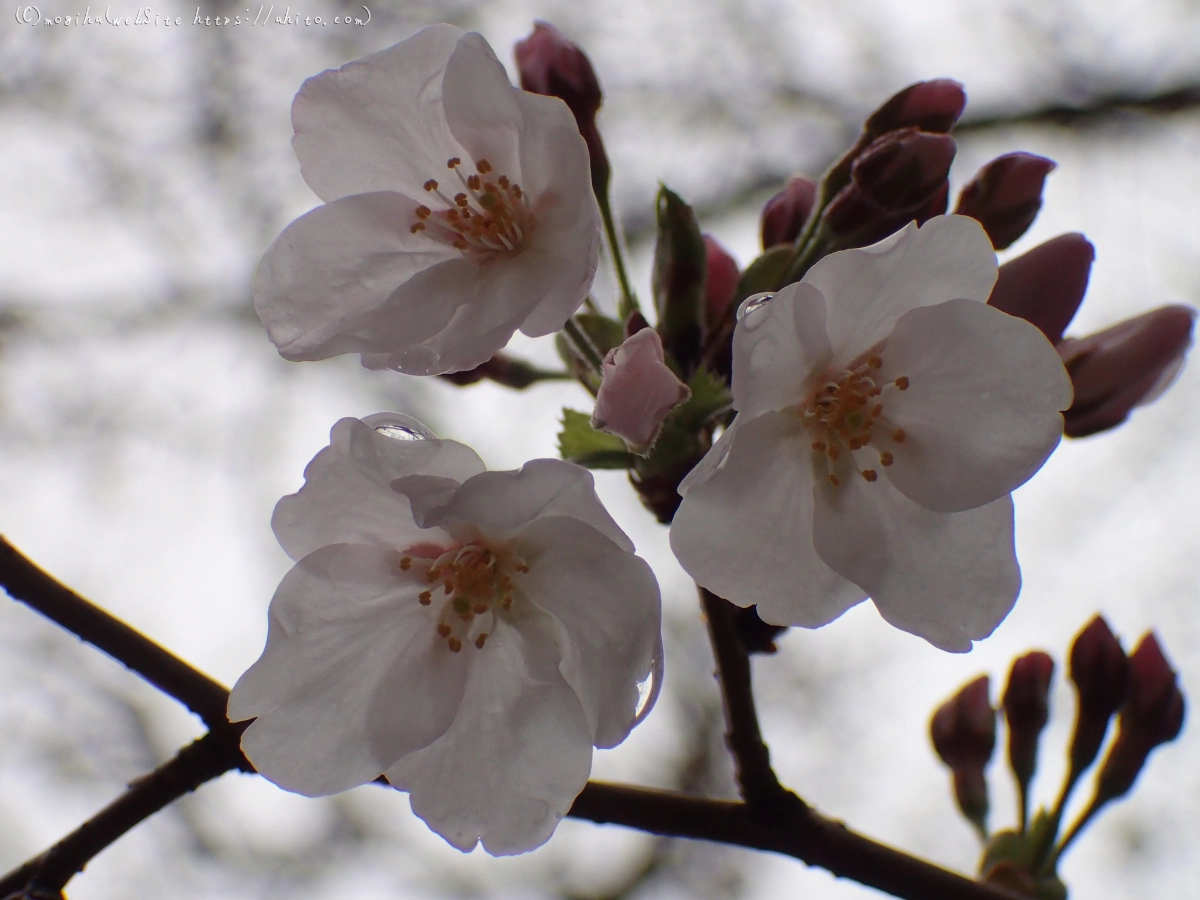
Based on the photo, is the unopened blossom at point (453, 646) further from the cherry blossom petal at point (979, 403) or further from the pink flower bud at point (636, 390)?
the cherry blossom petal at point (979, 403)

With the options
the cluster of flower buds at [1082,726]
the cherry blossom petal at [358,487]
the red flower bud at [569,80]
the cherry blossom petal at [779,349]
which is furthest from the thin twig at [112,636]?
the cluster of flower buds at [1082,726]

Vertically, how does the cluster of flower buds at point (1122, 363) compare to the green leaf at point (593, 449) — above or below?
above

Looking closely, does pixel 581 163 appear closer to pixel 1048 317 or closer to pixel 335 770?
pixel 1048 317

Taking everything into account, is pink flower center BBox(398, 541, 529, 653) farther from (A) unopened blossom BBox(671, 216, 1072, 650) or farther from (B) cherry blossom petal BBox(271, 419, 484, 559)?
(A) unopened blossom BBox(671, 216, 1072, 650)

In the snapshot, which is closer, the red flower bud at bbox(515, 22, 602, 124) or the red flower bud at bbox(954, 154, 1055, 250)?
the red flower bud at bbox(954, 154, 1055, 250)

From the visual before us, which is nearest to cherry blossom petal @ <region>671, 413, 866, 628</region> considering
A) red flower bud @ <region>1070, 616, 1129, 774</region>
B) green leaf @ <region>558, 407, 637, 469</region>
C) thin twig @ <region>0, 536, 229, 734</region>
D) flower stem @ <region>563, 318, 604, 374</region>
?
green leaf @ <region>558, 407, 637, 469</region>

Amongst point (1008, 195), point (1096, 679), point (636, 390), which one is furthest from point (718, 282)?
point (1096, 679)

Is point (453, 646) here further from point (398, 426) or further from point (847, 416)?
point (847, 416)
